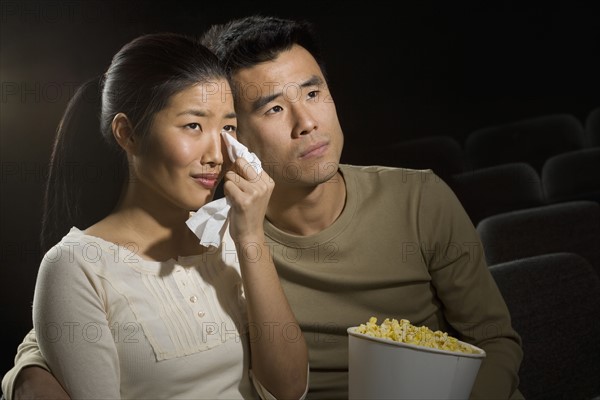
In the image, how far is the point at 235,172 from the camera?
3.70 feet

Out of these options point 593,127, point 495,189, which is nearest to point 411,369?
point 495,189

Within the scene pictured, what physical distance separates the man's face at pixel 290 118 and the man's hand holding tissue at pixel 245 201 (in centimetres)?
18

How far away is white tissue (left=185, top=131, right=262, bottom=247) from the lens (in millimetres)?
1088

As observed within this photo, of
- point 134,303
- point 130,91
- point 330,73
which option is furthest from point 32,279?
point 330,73

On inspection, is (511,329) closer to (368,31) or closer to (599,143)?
(368,31)

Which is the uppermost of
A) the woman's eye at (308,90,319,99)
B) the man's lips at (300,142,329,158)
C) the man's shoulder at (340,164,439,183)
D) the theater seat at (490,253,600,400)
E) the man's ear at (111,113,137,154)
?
the woman's eye at (308,90,319,99)

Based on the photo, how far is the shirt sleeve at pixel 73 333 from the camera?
0.99 metres

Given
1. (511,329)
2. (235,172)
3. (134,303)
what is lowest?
(511,329)

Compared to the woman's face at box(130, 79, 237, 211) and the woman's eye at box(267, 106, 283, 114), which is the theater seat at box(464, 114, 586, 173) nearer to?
the woman's eye at box(267, 106, 283, 114)

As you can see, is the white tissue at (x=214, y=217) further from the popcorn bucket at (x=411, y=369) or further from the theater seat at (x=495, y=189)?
the theater seat at (x=495, y=189)

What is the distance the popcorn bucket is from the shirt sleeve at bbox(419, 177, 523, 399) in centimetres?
Result: 32

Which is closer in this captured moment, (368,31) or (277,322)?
(277,322)

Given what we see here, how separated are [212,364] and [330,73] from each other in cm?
76

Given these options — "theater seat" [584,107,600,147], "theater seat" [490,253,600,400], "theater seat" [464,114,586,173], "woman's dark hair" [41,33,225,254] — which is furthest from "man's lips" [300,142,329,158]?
"theater seat" [584,107,600,147]
